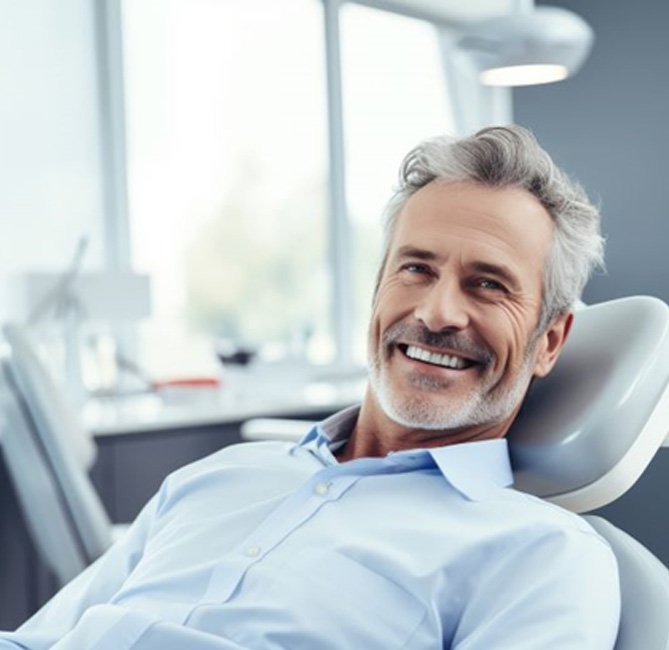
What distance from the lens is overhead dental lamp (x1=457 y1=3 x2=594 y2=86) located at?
9.02 ft

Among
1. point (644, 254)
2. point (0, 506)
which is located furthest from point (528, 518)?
point (0, 506)

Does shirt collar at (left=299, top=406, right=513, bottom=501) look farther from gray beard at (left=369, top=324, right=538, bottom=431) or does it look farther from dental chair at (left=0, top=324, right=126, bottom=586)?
dental chair at (left=0, top=324, right=126, bottom=586)

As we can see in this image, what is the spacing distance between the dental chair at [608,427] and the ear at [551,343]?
23mm

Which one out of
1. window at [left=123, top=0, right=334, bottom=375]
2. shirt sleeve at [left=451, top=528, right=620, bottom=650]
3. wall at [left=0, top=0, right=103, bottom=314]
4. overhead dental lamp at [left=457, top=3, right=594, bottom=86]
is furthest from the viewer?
window at [left=123, top=0, right=334, bottom=375]

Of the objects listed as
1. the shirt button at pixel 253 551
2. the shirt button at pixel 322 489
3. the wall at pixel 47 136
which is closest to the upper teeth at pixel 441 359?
the shirt button at pixel 322 489

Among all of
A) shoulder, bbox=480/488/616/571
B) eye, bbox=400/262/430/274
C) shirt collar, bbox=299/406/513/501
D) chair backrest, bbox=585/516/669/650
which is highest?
eye, bbox=400/262/430/274

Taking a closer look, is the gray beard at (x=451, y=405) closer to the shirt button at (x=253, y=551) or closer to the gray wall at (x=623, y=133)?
the shirt button at (x=253, y=551)

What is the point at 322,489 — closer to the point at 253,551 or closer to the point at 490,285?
the point at 253,551

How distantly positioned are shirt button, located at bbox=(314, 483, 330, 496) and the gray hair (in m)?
0.37

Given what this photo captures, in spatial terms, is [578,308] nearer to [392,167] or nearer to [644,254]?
[644,254]

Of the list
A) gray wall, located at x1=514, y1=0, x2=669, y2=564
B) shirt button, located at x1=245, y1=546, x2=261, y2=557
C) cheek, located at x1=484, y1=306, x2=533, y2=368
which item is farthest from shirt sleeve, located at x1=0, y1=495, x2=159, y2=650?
gray wall, located at x1=514, y1=0, x2=669, y2=564

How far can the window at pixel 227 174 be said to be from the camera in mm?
4199

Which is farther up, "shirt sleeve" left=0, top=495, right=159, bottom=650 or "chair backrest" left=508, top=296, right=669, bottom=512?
"chair backrest" left=508, top=296, right=669, bottom=512

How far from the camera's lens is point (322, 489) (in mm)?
1355
